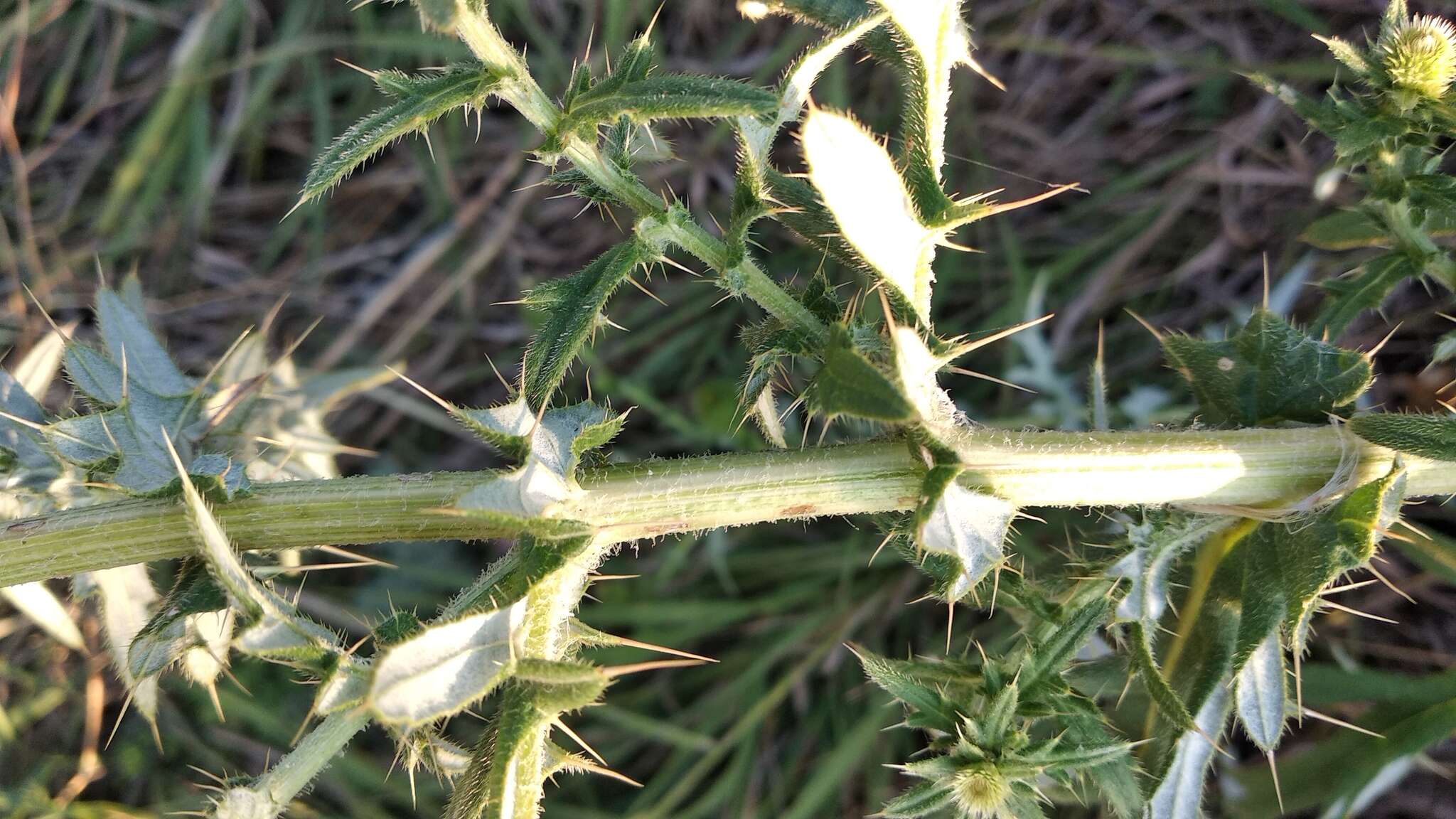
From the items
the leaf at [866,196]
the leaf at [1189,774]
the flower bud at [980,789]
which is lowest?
the leaf at [1189,774]

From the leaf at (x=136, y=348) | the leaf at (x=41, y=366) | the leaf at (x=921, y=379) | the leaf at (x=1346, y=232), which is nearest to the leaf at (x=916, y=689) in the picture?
the leaf at (x=921, y=379)

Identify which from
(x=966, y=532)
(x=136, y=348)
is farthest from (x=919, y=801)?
(x=136, y=348)

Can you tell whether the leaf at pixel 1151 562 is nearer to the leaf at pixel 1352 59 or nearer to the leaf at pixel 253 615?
the leaf at pixel 1352 59

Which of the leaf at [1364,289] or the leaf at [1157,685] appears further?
the leaf at [1364,289]

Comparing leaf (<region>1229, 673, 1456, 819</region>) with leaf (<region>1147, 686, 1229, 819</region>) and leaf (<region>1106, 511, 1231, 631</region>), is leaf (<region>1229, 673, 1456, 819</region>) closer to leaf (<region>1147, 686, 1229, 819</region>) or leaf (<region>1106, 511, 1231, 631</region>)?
leaf (<region>1147, 686, 1229, 819</region>)

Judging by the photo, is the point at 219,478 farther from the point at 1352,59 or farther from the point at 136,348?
the point at 1352,59

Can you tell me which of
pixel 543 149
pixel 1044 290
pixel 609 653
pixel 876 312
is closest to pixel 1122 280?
pixel 1044 290

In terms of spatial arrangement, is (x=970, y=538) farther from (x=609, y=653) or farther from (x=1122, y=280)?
(x=1122, y=280)
